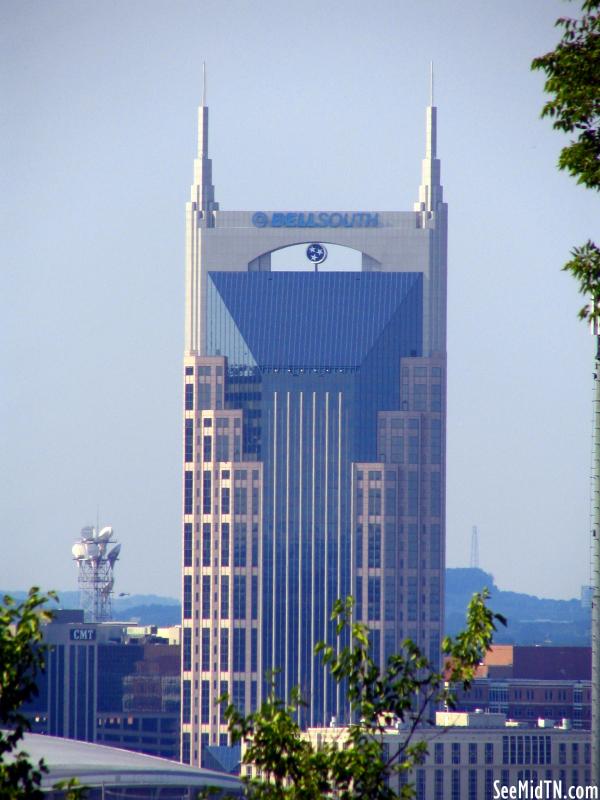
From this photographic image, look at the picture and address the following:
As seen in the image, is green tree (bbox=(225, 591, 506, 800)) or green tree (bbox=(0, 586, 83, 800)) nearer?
green tree (bbox=(0, 586, 83, 800))

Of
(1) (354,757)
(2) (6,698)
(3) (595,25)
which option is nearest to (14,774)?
(2) (6,698)

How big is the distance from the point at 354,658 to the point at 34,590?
486 inches

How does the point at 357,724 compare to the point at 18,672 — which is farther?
the point at 357,724

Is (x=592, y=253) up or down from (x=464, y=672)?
up

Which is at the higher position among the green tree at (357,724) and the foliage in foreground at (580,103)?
the foliage in foreground at (580,103)

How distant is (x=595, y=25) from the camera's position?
84.1 metres

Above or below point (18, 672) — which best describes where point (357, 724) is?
below

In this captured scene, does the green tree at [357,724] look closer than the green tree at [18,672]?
No

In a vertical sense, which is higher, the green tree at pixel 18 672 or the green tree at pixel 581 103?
the green tree at pixel 581 103

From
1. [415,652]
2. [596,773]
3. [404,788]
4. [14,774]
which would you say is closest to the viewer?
[14,774]

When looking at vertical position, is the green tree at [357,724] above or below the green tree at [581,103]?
below

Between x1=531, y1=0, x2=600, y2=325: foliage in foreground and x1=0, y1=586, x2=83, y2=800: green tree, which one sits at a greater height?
x1=531, y1=0, x2=600, y2=325: foliage in foreground

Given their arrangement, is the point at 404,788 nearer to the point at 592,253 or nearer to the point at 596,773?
the point at 596,773

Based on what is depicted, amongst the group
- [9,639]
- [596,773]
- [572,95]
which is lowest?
[596,773]
